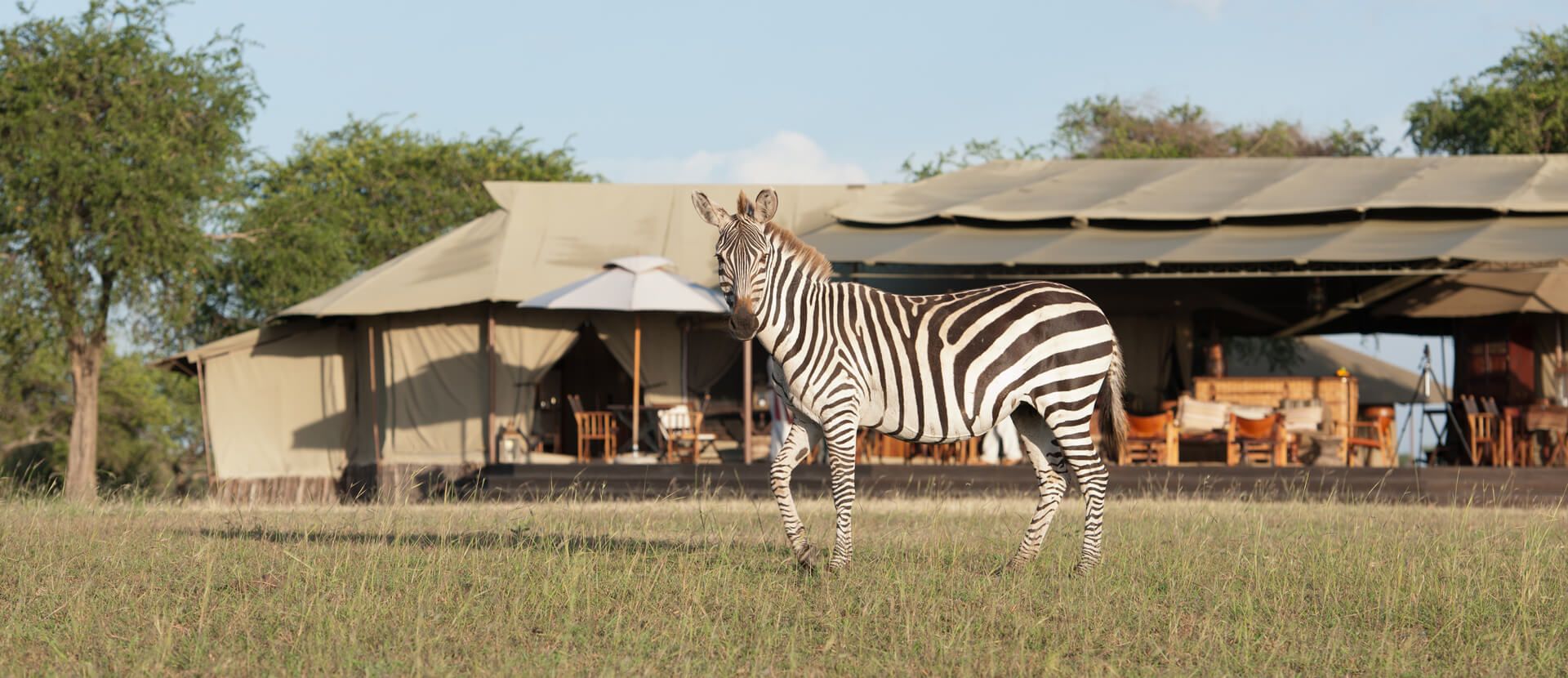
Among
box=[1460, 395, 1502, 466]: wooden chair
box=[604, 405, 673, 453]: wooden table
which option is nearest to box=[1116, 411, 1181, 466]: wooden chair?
box=[1460, 395, 1502, 466]: wooden chair

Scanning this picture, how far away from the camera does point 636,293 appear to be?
17.7m

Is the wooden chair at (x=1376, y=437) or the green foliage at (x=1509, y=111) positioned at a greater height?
the green foliage at (x=1509, y=111)

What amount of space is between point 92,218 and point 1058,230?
1382 cm

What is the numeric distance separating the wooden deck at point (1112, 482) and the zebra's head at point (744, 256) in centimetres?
630

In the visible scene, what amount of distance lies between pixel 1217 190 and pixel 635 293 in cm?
794

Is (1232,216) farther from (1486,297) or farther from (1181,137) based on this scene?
(1181,137)

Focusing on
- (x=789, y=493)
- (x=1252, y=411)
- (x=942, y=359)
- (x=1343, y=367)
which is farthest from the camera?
(x=1343, y=367)

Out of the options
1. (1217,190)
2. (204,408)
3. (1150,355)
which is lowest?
(204,408)

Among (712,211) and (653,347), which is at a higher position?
(712,211)

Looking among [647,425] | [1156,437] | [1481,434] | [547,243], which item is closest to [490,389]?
[647,425]

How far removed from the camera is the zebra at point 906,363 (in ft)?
27.5

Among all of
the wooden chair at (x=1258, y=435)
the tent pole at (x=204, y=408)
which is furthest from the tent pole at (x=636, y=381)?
the wooden chair at (x=1258, y=435)

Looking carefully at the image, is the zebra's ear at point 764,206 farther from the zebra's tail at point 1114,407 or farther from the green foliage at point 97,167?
the green foliage at point 97,167

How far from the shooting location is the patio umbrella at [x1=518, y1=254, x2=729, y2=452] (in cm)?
1756
